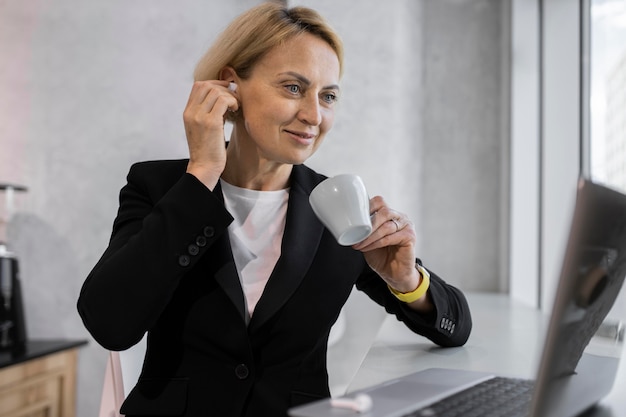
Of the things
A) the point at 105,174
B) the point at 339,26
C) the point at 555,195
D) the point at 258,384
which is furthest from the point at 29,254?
the point at 555,195

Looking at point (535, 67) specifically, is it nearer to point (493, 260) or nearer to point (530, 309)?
point (493, 260)

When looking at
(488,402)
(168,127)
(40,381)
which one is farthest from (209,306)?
(168,127)

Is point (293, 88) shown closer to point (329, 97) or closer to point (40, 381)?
point (329, 97)

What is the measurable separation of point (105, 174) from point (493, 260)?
5.81 ft

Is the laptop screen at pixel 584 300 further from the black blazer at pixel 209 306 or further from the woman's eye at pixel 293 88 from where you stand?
the woman's eye at pixel 293 88

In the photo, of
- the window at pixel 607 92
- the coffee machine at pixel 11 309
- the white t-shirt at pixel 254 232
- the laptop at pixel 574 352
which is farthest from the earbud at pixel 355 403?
the coffee machine at pixel 11 309

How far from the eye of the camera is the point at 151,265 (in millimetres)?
910

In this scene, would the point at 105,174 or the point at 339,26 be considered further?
the point at 105,174

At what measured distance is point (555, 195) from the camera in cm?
240

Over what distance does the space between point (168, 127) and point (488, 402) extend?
2267mm

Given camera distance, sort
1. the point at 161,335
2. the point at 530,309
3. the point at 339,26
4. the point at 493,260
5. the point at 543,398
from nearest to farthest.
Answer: the point at 543,398, the point at 161,335, the point at 530,309, the point at 339,26, the point at 493,260

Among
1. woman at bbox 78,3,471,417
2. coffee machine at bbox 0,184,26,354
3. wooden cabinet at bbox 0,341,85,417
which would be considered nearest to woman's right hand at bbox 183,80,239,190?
woman at bbox 78,3,471,417

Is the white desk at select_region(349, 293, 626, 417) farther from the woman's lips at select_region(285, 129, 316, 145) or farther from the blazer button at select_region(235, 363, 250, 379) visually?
the woman's lips at select_region(285, 129, 316, 145)

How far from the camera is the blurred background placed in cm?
255
